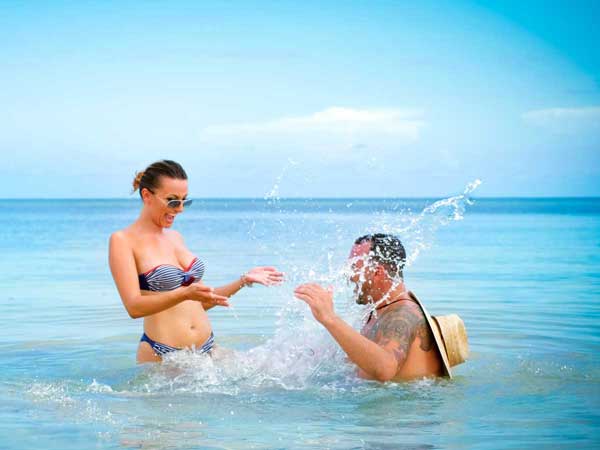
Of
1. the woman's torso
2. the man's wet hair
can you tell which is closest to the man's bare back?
the man's wet hair

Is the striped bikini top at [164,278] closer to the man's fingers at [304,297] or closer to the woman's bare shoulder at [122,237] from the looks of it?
the woman's bare shoulder at [122,237]

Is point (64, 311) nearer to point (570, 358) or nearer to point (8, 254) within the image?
point (570, 358)

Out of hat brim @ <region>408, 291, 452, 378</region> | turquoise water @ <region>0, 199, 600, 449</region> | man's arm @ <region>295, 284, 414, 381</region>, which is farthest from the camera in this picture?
hat brim @ <region>408, 291, 452, 378</region>

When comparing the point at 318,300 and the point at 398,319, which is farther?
the point at 398,319

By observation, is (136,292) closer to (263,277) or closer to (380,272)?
(263,277)

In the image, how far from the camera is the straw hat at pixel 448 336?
6.70m

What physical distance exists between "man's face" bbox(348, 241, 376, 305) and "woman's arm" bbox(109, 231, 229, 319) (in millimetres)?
1107

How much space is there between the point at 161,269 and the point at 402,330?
2.08m

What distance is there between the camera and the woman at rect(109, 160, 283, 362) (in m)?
6.88

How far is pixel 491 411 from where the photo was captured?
6.43 m

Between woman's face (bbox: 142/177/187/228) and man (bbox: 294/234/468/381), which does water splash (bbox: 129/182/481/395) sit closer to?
man (bbox: 294/234/468/381)

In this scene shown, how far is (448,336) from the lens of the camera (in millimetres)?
6750

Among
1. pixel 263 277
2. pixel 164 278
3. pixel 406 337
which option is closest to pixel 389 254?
pixel 406 337

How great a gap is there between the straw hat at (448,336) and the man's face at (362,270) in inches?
15.9
